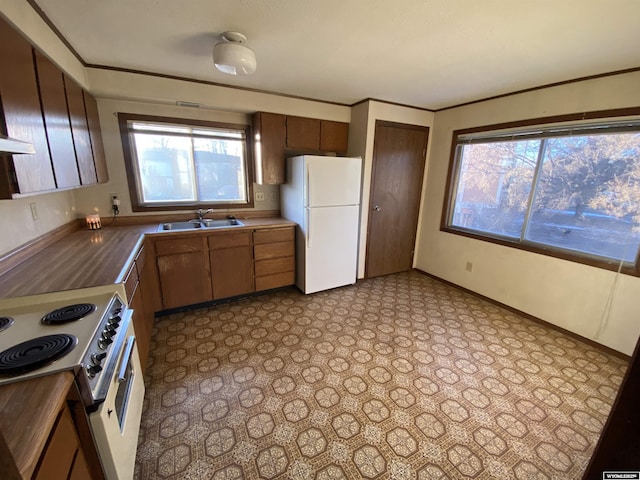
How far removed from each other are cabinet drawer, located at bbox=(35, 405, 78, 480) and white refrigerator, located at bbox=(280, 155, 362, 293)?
2.38 metres

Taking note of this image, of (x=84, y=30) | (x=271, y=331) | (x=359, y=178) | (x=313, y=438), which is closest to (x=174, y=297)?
(x=271, y=331)

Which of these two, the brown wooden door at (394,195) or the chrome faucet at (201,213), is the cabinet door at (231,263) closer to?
the chrome faucet at (201,213)

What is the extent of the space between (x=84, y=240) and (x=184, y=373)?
1.37 metres

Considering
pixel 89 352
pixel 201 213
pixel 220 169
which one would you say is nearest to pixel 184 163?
pixel 220 169

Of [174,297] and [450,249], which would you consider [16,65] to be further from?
[450,249]

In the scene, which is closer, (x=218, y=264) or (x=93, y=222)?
(x=93, y=222)

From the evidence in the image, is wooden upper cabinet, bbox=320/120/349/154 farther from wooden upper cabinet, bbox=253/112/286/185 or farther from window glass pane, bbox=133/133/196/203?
window glass pane, bbox=133/133/196/203

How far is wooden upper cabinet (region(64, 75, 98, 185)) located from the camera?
1894mm

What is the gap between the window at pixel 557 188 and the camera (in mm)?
2205

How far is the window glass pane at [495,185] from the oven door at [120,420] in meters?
3.57

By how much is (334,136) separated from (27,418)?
3.42 meters

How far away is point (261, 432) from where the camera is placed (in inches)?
61.4

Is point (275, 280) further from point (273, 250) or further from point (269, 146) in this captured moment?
point (269, 146)

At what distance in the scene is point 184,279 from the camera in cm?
270
